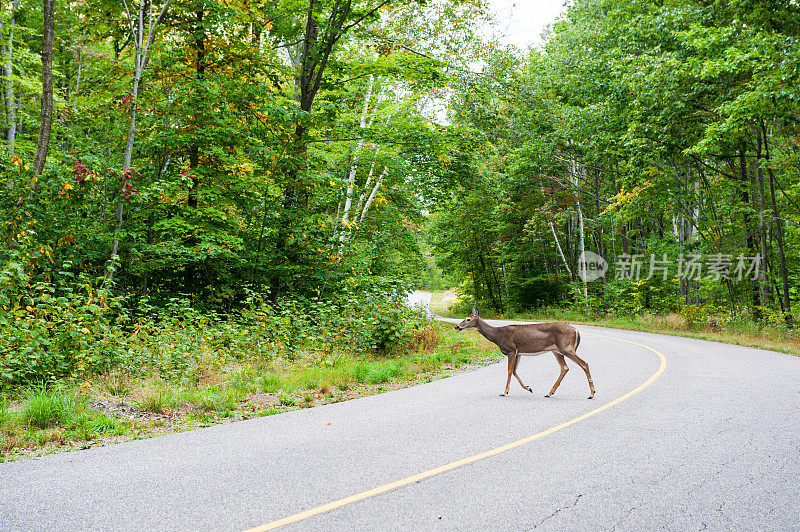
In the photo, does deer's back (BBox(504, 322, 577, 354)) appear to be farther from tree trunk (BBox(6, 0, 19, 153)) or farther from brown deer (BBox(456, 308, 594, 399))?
tree trunk (BBox(6, 0, 19, 153))

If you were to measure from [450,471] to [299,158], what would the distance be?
11.1 m

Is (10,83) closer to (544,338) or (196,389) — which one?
(196,389)

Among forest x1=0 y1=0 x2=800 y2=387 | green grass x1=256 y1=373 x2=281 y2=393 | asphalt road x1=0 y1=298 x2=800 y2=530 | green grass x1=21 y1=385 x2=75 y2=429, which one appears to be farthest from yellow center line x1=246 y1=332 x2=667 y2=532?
forest x1=0 y1=0 x2=800 y2=387

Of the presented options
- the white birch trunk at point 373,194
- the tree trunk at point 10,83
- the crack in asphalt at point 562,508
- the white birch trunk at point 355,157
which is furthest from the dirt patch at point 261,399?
the tree trunk at point 10,83

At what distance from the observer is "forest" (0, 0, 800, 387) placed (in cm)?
997

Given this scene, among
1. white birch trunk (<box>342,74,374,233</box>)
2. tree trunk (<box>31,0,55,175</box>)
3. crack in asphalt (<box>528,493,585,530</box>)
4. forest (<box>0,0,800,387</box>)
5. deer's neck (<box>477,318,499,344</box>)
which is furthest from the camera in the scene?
white birch trunk (<box>342,74,374,233</box>)

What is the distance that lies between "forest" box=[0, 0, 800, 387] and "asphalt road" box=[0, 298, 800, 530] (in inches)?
139

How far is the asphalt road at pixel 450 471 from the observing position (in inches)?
146

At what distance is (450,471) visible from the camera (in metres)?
4.64

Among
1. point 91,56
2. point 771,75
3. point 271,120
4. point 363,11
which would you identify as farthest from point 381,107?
point 771,75

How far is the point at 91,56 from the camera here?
1762 centimetres

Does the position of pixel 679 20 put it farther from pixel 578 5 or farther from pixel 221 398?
pixel 221 398

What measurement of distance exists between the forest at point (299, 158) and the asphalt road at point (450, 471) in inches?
139

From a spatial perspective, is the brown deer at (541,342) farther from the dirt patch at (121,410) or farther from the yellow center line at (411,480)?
the dirt patch at (121,410)
